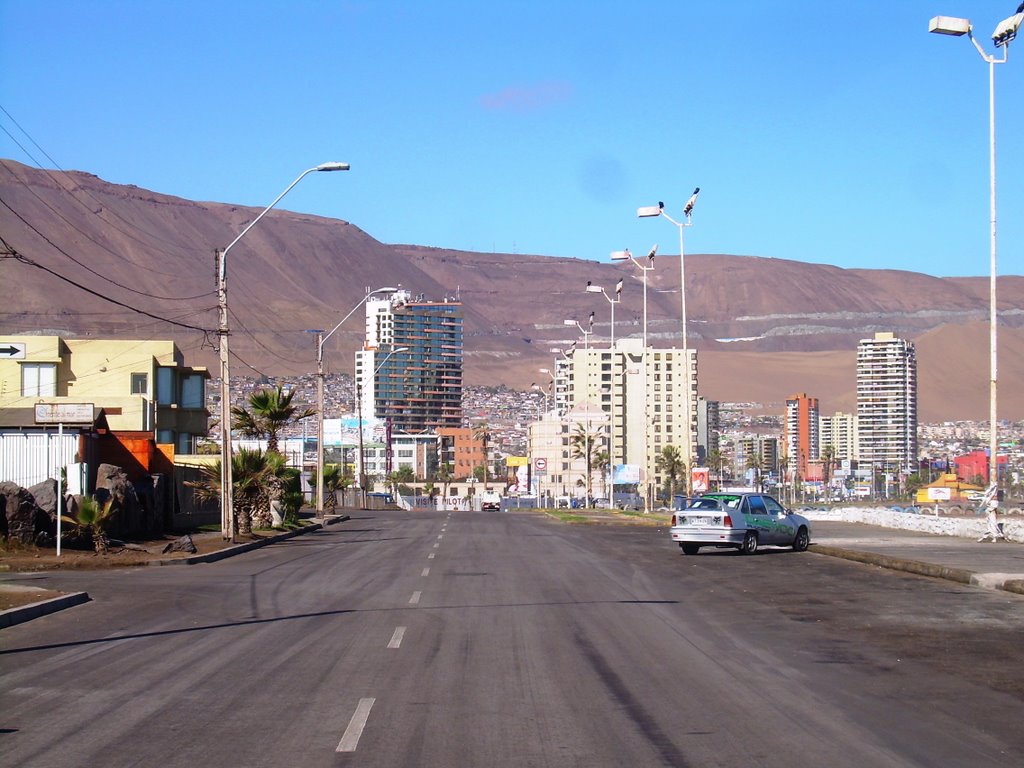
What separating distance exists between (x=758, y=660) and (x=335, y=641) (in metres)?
4.87

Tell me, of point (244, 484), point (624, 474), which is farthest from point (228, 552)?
point (624, 474)

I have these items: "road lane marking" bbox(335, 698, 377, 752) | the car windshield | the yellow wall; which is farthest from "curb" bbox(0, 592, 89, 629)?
the yellow wall

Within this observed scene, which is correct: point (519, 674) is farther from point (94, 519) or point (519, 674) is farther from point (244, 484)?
point (244, 484)

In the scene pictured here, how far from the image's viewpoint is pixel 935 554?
93.1ft

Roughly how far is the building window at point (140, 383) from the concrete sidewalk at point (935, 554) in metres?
36.9

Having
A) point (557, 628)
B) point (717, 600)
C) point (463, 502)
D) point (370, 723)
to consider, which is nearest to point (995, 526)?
point (717, 600)

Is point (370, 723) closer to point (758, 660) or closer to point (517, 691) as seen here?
point (517, 691)

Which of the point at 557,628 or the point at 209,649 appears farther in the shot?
the point at 557,628

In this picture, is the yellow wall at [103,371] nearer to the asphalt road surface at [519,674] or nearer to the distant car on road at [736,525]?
the distant car on road at [736,525]

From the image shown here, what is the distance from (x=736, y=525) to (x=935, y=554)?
4555 millimetres

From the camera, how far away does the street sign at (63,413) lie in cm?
2975

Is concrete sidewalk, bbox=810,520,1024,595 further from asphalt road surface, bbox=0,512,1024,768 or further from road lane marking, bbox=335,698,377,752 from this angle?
road lane marking, bbox=335,698,377,752

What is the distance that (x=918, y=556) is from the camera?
27594 mm

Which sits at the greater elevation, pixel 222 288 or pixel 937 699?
pixel 222 288
